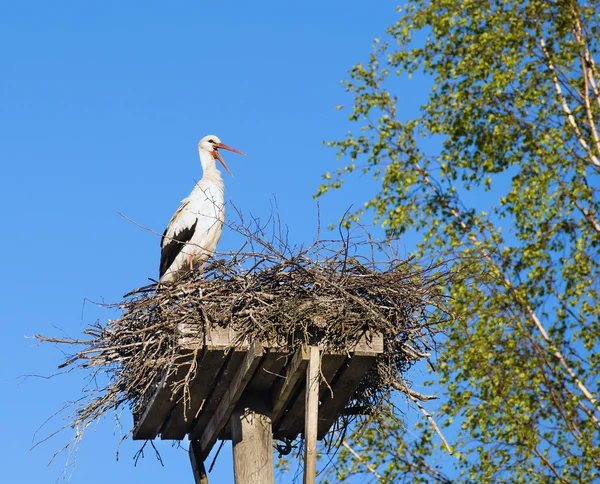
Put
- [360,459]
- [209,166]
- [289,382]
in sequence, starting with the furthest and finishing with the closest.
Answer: [360,459]
[209,166]
[289,382]

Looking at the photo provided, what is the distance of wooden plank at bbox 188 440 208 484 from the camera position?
24.9 ft

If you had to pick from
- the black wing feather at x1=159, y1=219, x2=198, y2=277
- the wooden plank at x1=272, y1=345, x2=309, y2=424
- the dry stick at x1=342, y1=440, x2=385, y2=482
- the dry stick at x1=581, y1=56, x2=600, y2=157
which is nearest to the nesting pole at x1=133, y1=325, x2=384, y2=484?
the wooden plank at x1=272, y1=345, x2=309, y2=424

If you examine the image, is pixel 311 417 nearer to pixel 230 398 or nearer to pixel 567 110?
pixel 230 398

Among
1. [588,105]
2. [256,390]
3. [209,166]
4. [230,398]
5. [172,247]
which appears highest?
[588,105]

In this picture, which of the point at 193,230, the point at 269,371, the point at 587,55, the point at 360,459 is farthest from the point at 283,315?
the point at 587,55

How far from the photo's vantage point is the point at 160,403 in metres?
7.13

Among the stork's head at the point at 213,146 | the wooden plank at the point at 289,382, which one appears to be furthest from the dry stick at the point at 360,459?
the wooden plank at the point at 289,382

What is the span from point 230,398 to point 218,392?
194 millimetres

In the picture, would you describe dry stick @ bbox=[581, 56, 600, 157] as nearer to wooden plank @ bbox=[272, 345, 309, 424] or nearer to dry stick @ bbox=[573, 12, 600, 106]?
dry stick @ bbox=[573, 12, 600, 106]

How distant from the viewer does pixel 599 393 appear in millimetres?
13078

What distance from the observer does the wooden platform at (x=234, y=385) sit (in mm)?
6691

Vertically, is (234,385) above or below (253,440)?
above

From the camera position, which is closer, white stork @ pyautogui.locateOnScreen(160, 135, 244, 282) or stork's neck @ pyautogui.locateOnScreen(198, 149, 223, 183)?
white stork @ pyautogui.locateOnScreen(160, 135, 244, 282)

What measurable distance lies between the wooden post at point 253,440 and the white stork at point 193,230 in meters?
2.53
